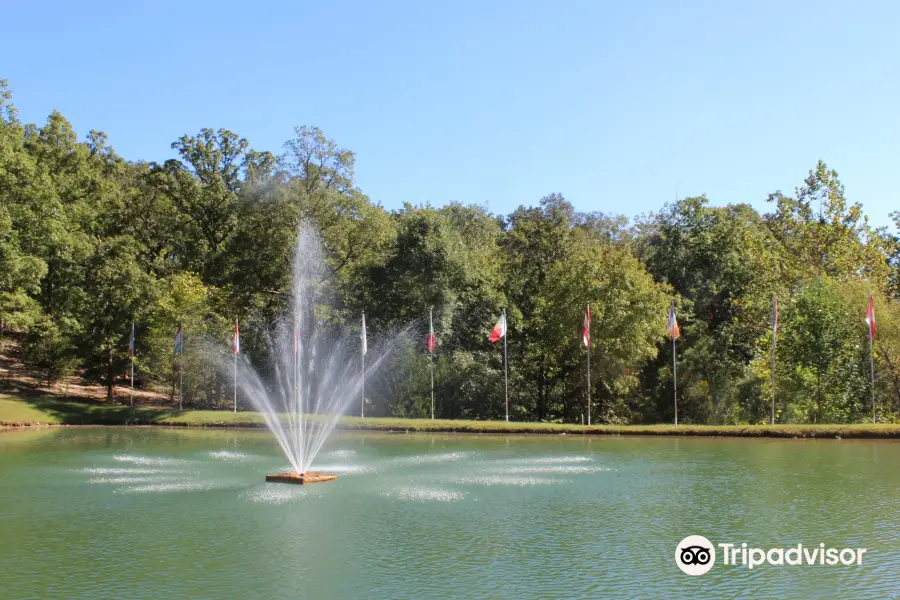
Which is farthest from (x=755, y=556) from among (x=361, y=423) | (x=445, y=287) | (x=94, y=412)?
(x=94, y=412)

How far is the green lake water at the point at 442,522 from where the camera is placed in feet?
43.4

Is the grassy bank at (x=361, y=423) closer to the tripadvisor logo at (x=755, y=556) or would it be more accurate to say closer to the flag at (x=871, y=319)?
the flag at (x=871, y=319)

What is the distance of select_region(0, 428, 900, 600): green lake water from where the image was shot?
13.2 metres

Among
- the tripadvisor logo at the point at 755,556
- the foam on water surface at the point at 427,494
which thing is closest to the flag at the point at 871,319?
the foam on water surface at the point at 427,494

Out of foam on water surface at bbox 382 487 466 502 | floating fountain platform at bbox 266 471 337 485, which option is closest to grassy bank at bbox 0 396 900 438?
floating fountain platform at bbox 266 471 337 485

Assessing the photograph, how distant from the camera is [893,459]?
28.1m

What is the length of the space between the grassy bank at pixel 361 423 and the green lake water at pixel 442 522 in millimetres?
5324

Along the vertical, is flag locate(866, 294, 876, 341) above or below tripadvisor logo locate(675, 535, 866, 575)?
above

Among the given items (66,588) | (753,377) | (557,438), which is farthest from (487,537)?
(753,377)

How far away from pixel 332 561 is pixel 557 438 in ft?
80.6

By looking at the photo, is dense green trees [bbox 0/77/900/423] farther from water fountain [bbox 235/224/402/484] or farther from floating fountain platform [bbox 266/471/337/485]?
floating fountain platform [bbox 266/471/337/485]

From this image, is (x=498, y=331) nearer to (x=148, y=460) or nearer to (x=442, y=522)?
(x=148, y=460)

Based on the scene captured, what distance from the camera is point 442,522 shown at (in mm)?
17984

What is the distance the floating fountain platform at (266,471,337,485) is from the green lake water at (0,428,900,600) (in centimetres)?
36
